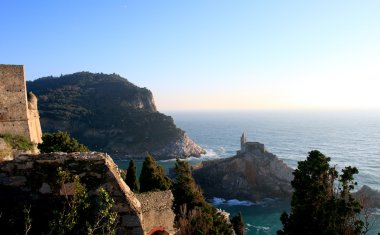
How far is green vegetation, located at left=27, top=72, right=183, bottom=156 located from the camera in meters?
120

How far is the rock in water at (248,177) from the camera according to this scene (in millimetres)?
65062

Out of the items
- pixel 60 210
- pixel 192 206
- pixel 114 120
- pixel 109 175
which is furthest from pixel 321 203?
pixel 114 120

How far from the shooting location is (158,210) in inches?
898

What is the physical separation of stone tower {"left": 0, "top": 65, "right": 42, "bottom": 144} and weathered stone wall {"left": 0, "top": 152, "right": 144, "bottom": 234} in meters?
26.2

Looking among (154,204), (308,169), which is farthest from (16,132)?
(308,169)

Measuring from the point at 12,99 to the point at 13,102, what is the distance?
261 millimetres

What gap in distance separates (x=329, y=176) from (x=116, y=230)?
13715 mm

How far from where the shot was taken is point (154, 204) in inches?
892

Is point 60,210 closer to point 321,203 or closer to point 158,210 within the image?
point 321,203

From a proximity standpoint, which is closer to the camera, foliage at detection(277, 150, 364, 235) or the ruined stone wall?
foliage at detection(277, 150, 364, 235)

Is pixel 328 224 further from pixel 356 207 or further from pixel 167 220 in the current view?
pixel 167 220

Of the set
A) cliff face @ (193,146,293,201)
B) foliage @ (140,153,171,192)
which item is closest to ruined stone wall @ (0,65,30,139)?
foliage @ (140,153,171,192)

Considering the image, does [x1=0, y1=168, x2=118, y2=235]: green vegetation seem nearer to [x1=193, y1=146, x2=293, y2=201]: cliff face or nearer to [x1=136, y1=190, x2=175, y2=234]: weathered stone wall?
[x1=136, y1=190, x2=175, y2=234]: weathered stone wall

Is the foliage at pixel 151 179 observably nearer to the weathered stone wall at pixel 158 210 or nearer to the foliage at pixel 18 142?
the weathered stone wall at pixel 158 210
